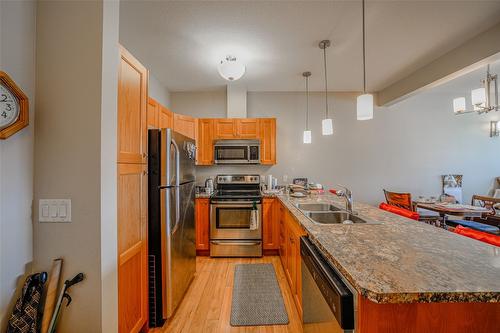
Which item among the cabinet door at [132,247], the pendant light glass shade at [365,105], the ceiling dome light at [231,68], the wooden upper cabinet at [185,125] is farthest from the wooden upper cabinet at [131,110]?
the pendant light glass shade at [365,105]

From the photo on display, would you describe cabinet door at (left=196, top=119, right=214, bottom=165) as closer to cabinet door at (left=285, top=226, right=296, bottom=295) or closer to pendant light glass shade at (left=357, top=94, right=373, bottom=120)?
cabinet door at (left=285, top=226, right=296, bottom=295)

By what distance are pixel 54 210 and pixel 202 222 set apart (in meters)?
2.34

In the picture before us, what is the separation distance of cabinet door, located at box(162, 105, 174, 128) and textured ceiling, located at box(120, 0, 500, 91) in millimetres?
666

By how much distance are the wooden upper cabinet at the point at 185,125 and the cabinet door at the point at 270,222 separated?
1.67 m

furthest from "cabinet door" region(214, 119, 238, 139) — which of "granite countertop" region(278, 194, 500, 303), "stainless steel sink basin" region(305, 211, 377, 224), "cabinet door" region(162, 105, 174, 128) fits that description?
"granite countertop" region(278, 194, 500, 303)

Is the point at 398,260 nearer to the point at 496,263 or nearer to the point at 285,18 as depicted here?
the point at 496,263

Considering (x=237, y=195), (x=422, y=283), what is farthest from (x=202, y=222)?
(x=422, y=283)

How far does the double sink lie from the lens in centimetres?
190

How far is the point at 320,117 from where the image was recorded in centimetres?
430

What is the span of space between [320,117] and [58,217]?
4.12m

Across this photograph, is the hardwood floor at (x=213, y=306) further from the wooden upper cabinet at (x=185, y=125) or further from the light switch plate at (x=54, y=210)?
the wooden upper cabinet at (x=185, y=125)

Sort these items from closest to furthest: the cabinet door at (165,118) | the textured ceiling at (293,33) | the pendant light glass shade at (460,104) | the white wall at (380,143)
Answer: the textured ceiling at (293,33) → the cabinet door at (165,118) → the pendant light glass shade at (460,104) → the white wall at (380,143)

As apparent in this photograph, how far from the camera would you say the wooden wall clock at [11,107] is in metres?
0.97

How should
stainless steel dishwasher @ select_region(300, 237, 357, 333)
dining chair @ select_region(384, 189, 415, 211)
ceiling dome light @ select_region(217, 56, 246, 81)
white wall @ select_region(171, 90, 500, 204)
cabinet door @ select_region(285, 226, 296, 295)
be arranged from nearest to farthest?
stainless steel dishwasher @ select_region(300, 237, 357, 333), cabinet door @ select_region(285, 226, 296, 295), ceiling dome light @ select_region(217, 56, 246, 81), dining chair @ select_region(384, 189, 415, 211), white wall @ select_region(171, 90, 500, 204)
